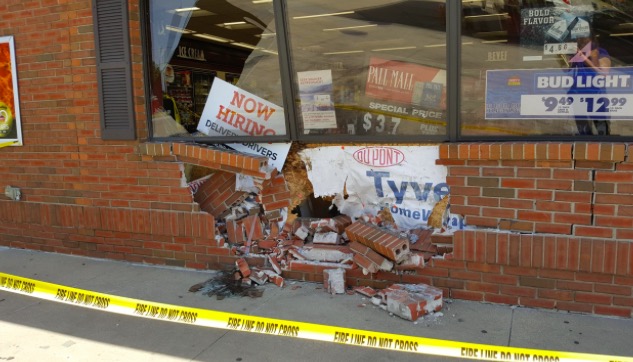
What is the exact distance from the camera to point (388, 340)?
10.6 ft

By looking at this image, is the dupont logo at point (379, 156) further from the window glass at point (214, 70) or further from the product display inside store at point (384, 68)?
the window glass at point (214, 70)

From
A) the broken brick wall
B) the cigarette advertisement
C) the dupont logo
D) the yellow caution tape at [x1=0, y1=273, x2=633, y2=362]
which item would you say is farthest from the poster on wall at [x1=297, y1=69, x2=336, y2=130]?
the yellow caution tape at [x1=0, y1=273, x2=633, y2=362]

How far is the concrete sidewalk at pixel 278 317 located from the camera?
348 centimetres

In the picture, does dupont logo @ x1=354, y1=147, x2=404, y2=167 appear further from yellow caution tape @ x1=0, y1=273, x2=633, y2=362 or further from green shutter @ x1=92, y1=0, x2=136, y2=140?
green shutter @ x1=92, y1=0, x2=136, y2=140

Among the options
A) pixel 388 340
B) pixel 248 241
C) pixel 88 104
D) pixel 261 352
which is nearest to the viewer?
pixel 388 340

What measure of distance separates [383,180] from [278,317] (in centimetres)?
158

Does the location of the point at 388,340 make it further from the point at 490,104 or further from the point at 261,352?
the point at 490,104

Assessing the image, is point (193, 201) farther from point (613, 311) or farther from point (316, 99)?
point (613, 311)

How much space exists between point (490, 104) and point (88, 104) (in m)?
4.14

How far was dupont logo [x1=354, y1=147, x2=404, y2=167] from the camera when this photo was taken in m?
4.54

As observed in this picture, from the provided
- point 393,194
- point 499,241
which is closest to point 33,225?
point 393,194

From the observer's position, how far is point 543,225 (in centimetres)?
390

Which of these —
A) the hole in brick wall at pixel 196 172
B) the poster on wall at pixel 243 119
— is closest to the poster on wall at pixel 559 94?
the poster on wall at pixel 243 119

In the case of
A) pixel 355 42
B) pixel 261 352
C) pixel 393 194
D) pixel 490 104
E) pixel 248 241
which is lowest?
pixel 261 352
